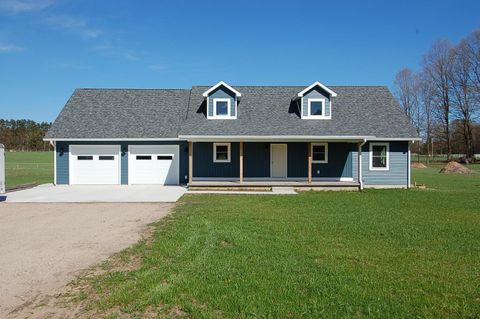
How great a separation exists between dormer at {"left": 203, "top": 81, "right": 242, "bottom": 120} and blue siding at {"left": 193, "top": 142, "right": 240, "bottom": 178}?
1.63 meters

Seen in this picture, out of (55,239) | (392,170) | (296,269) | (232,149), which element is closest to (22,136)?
(232,149)

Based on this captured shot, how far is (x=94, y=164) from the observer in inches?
846

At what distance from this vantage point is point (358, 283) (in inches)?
207

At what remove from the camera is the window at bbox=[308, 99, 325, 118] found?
2155cm

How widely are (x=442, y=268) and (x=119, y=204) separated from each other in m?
11.0

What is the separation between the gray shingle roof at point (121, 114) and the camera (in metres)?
21.5

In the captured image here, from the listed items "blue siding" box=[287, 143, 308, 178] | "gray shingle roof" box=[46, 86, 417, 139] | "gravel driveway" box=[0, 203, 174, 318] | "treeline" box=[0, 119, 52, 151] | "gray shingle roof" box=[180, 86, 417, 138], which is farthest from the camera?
"treeline" box=[0, 119, 52, 151]

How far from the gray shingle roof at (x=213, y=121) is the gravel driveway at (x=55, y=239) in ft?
25.7

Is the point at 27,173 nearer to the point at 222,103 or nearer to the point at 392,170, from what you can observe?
the point at 222,103

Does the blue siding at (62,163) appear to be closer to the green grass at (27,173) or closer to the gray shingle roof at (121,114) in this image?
the gray shingle roof at (121,114)

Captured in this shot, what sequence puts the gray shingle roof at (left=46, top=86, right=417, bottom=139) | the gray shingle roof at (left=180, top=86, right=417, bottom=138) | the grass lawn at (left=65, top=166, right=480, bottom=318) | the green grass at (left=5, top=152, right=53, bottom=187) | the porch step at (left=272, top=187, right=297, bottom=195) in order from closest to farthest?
the grass lawn at (left=65, top=166, right=480, bottom=318), the porch step at (left=272, top=187, right=297, bottom=195), the gray shingle roof at (left=180, top=86, right=417, bottom=138), the gray shingle roof at (left=46, top=86, right=417, bottom=139), the green grass at (left=5, top=152, right=53, bottom=187)

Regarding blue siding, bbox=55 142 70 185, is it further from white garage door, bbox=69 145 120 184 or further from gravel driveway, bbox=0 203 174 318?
gravel driveway, bbox=0 203 174 318

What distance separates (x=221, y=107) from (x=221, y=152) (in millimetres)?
→ 2541

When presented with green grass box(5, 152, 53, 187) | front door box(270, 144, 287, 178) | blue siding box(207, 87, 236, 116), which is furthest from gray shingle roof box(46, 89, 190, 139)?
front door box(270, 144, 287, 178)
